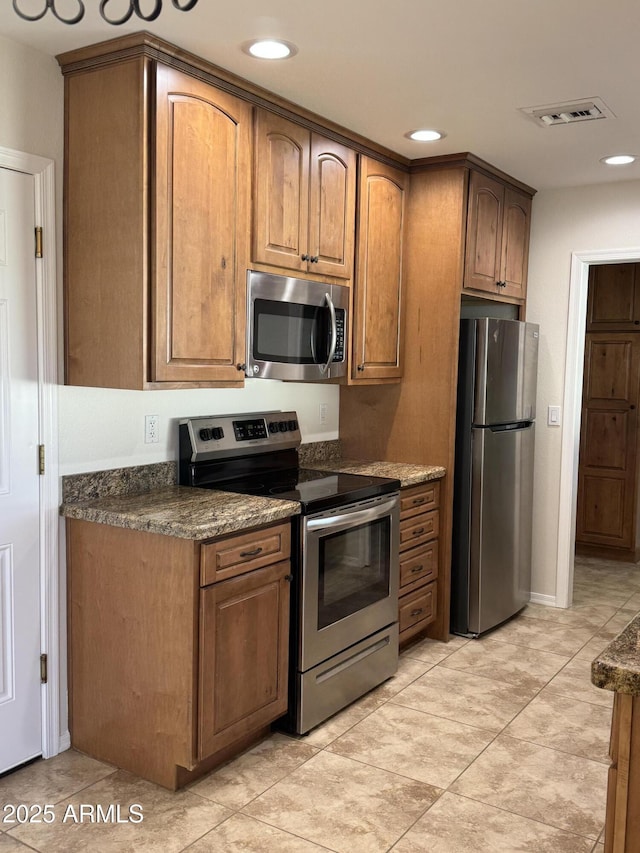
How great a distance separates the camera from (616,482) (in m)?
5.63

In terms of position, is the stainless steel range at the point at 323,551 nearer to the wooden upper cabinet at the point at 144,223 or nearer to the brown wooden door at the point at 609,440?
the wooden upper cabinet at the point at 144,223

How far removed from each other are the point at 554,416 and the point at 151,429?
8.18ft

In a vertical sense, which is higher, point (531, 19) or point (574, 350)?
point (531, 19)

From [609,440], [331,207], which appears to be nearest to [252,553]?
[331,207]

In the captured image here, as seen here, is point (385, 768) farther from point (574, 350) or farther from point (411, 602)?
point (574, 350)

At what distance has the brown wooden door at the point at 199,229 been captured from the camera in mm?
2545

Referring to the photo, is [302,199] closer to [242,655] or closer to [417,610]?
[242,655]

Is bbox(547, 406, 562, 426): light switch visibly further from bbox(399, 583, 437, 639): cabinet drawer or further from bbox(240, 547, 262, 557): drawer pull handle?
bbox(240, 547, 262, 557): drawer pull handle

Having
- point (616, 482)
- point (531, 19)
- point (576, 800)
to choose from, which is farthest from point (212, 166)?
point (616, 482)

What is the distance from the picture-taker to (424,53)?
2514mm

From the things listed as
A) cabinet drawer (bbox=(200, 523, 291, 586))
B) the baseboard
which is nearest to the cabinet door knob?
cabinet drawer (bbox=(200, 523, 291, 586))

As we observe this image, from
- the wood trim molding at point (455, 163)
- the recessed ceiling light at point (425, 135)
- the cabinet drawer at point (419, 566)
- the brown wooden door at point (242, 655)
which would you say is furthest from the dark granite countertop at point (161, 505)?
the wood trim molding at point (455, 163)

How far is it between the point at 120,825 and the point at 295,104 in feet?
8.60

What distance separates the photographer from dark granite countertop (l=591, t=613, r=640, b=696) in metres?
1.36
